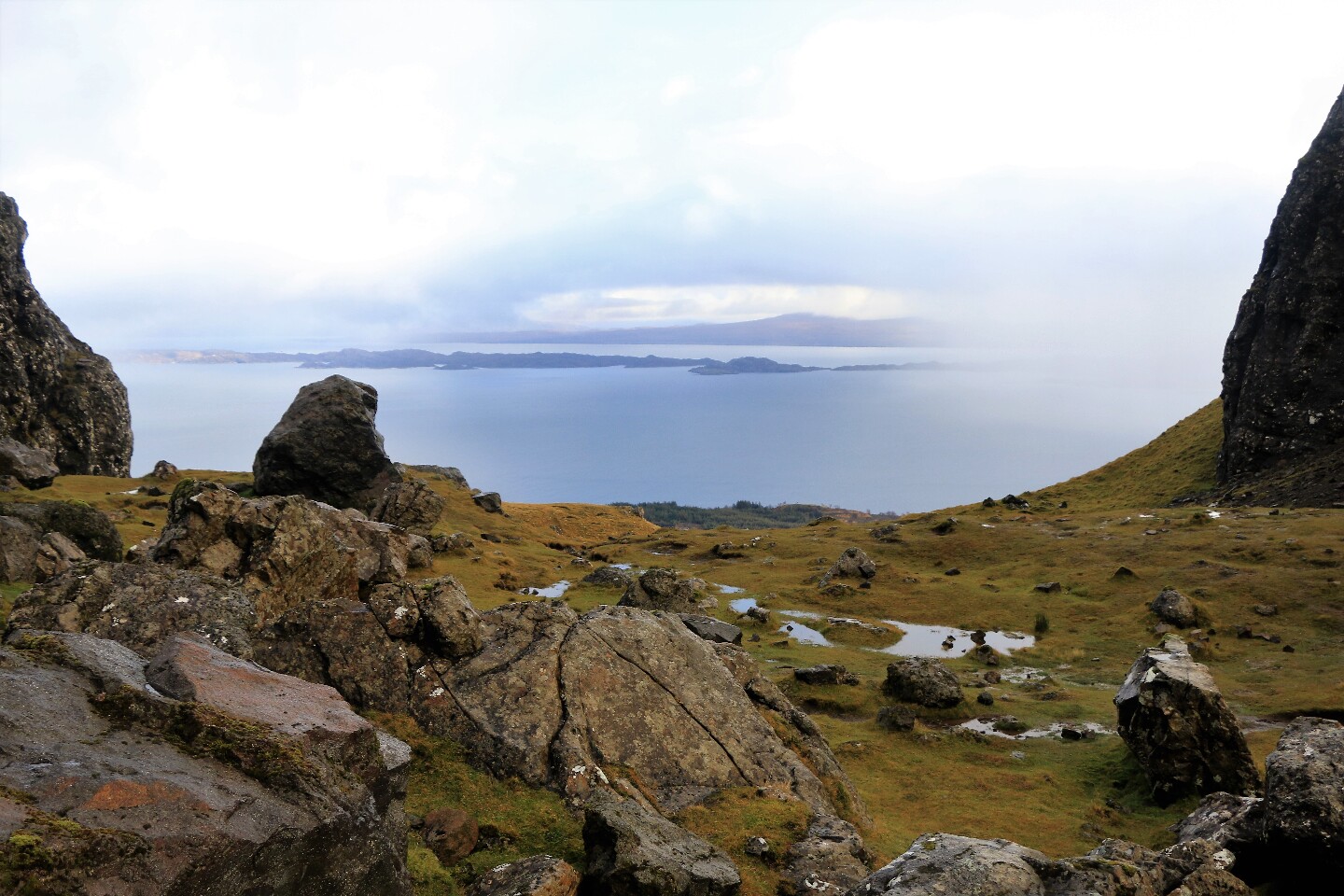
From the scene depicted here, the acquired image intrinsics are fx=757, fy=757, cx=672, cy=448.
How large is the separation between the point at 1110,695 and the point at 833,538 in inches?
2010

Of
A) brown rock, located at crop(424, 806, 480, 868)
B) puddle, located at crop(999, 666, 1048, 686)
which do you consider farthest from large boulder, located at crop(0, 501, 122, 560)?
puddle, located at crop(999, 666, 1048, 686)

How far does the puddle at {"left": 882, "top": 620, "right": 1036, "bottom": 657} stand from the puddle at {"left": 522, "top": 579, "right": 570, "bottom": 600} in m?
26.2

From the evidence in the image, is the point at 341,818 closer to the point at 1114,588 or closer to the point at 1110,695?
the point at 1110,695

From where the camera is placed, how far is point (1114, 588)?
61.7 metres

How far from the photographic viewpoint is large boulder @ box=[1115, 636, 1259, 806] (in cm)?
2764

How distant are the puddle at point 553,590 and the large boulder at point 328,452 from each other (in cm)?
1472

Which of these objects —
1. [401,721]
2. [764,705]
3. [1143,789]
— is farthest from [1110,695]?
[401,721]

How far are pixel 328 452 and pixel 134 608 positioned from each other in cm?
4404

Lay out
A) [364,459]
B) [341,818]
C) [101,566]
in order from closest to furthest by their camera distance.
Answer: [341,818]
[101,566]
[364,459]

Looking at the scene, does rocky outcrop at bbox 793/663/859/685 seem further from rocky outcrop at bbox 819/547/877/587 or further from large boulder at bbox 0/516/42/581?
large boulder at bbox 0/516/42/581

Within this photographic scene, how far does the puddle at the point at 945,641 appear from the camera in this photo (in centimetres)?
5331

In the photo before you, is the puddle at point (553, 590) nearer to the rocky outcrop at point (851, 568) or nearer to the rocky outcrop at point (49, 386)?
the rocky outcrop at point (851, 568)

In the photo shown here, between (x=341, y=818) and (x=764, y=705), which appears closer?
(x=341, y=818)

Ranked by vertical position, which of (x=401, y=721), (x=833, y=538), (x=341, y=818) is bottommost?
(x=833, y=538)
